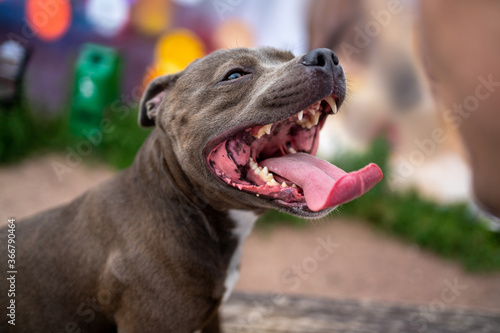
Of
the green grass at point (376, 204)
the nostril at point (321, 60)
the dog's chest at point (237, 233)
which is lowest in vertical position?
the green grass at point (376, 204)

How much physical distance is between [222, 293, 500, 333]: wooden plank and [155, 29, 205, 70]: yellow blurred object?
4721mm

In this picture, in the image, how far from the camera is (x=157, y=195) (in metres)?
2.32

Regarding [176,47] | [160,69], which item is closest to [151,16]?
[176,47]

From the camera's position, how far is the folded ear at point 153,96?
2.48 m

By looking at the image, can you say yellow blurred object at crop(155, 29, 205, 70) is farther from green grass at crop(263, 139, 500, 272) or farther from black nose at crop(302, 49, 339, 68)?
black nose at crop(302, 49, 339, 68)

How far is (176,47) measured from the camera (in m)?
7.41

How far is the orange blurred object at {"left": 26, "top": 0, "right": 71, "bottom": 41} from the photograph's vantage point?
698cm

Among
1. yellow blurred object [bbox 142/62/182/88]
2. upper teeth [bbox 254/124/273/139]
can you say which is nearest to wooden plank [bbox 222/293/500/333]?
upper teeth [bbox 254/124/273/139]

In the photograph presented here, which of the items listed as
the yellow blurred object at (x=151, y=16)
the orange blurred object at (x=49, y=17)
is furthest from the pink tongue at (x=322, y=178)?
the orange blurred object at (x=49, y=17)

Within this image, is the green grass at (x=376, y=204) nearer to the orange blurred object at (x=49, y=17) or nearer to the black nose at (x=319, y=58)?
the orange blurred object at (x=49, y=17)

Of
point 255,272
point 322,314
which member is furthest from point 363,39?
point 322,314

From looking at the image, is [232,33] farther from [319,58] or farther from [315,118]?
[319,58]

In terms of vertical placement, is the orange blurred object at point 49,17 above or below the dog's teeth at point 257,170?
below

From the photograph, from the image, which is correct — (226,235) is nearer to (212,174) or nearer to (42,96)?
(212,174)
